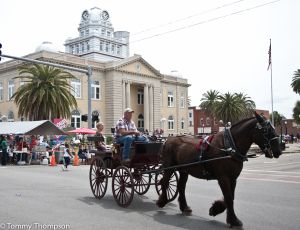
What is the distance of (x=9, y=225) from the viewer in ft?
19.9

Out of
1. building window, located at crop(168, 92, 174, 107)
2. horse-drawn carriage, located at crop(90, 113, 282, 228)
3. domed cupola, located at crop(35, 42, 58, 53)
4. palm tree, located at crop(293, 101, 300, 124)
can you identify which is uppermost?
domed cupola, located at crop(35, 42, 58, 53)

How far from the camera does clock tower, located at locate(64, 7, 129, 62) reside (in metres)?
74.1

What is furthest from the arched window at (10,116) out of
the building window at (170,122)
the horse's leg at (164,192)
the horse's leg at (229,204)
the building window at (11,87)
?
the horse's leg at (229,204)

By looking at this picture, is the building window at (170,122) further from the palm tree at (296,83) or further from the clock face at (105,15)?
the clock face at (105,15)

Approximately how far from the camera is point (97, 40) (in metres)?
74.4

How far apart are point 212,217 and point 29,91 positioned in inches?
1139

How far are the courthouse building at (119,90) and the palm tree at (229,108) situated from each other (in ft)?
27.4

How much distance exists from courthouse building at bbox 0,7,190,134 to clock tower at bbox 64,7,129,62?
2.16 meters

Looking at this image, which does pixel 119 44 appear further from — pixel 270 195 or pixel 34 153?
pixel 270 195

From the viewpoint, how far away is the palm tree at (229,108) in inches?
2210

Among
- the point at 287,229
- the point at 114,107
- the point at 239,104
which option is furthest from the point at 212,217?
the point at 239,104

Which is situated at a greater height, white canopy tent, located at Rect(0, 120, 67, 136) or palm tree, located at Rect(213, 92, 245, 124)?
palm tree, located at Rect(213, 92, 245, 124)

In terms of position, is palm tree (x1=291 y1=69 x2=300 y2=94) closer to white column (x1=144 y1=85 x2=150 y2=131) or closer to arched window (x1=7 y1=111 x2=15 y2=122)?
white column (x1=144 y1=85 x2=150 y2=131)

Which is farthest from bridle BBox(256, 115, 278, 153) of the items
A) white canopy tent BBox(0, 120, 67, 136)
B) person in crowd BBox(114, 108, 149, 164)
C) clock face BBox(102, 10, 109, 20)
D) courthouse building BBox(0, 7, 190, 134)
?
clock face BBox(102, 10, 109, 20)
